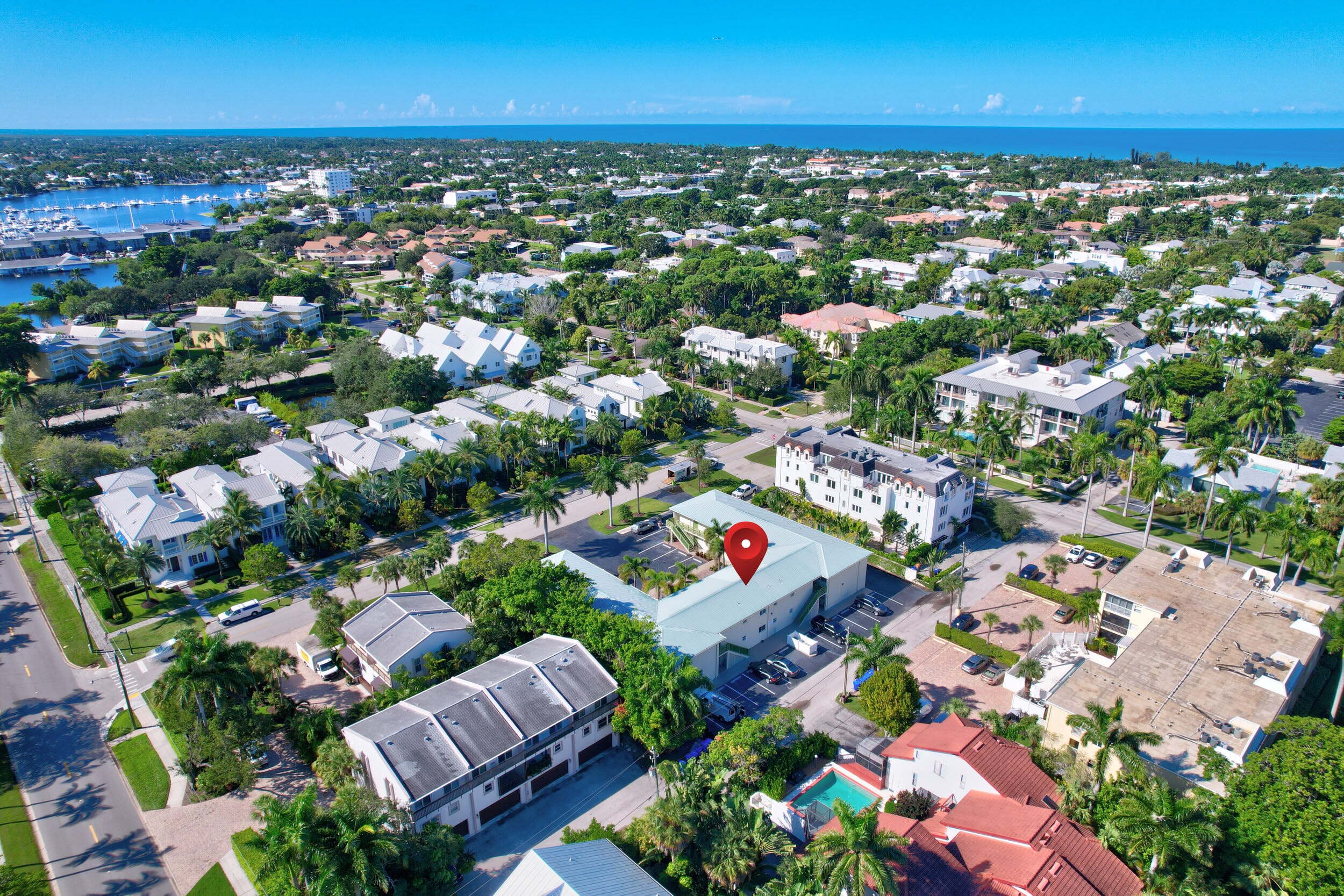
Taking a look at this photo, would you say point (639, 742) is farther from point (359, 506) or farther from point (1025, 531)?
point (1025, 531)

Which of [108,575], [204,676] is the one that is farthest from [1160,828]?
[108,575]

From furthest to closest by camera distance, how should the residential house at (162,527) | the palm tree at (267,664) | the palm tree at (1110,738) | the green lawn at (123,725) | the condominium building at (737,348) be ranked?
the condominium building at (737,348)
the residential house at (162,527)
the palm tree at (267,664)
the green lawn at (123,725)
the palm tree at (1110,738)

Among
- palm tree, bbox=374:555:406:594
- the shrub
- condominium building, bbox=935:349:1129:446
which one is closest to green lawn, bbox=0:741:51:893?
palm tree, bbox=374:555:406:594

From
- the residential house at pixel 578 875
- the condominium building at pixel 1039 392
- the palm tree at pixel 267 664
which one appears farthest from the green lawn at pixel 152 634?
the condominium building at pixel 1039 392

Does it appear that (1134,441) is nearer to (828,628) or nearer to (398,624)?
(828,628)

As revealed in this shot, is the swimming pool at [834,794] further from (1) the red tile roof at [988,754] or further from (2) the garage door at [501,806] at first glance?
(2) the garage door at [501,806]

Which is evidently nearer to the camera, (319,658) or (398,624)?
(398,624)

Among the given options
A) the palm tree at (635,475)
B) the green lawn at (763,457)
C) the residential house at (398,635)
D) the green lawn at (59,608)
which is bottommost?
the green lawn at (763,457)

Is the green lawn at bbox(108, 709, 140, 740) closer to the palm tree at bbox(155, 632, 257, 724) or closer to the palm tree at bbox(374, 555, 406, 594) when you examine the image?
the palm tree at bbox(155, 632, 257, 724)
